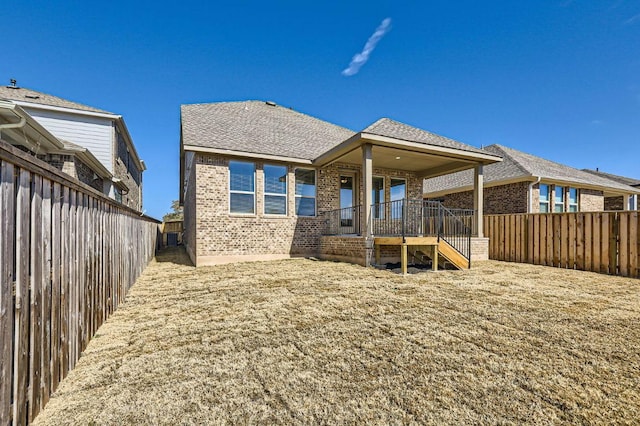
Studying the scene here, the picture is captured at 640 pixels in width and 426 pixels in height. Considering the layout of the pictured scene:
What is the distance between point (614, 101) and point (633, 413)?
62.4ft

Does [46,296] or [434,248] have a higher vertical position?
[46,296]

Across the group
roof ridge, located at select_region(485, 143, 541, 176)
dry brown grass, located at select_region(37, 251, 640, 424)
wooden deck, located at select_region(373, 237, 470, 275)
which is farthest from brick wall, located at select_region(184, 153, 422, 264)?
roof ridge, located at select_region(485, 143, 541, 176)

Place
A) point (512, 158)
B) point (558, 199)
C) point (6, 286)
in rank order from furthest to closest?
point (512, 158) → point (558, 199) → point (6, 286)

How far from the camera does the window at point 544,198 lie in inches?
523

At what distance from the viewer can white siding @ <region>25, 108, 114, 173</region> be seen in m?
11.5

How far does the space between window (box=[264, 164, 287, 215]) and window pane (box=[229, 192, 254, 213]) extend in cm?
52

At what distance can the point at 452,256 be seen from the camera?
750 centimetres

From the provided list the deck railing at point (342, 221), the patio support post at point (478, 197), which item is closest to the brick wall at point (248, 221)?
the deck railing at point (342, 221)

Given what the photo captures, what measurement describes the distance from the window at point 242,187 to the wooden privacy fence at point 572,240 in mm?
9373

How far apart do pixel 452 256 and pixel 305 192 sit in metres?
5.45

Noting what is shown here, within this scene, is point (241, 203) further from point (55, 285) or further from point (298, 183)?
point (55, 285)

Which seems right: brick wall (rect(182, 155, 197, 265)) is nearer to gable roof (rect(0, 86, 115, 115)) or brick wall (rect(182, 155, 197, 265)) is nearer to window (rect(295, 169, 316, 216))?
window (rect(295, 169, 316, 216))

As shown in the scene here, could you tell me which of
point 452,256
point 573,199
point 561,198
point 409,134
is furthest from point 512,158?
point 452,256

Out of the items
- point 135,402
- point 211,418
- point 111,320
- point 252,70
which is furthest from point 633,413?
point 252,70
